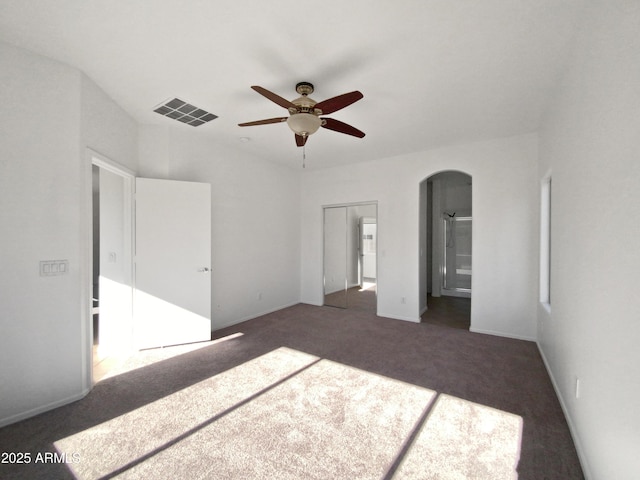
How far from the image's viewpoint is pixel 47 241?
2.21 meters

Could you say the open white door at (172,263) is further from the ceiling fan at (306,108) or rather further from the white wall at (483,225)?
the white wall at (483,225)

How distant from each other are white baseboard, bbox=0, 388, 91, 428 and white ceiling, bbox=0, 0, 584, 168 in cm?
277

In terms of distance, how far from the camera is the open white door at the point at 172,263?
3.31 metres

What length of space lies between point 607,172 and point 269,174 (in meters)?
4.43

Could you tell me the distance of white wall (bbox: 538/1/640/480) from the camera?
1166 millimetres

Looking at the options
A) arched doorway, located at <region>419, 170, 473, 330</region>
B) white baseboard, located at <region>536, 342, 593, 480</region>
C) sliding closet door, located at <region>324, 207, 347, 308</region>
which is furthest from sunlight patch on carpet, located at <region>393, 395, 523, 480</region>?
arched doorway, located at <region>419, 170, 473, 330</region>

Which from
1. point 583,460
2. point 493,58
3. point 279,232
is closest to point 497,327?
point 583,460

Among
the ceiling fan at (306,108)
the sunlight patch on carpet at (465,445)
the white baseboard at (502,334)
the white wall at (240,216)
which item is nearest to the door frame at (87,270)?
the white wall at (240,216)

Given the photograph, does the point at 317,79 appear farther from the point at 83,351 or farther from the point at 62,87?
the point at 83,351

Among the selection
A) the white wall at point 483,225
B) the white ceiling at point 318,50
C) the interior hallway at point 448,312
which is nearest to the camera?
the white ceiling at point 318,50

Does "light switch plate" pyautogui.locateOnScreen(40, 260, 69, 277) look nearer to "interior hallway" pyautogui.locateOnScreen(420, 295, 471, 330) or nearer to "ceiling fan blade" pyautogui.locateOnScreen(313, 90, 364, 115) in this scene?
"ceiling fan blade" pyautogui.locateOnScreen(313, 90, 364, 115)

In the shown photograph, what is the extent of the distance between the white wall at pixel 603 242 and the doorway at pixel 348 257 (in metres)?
3.38

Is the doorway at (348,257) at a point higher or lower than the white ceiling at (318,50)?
lower

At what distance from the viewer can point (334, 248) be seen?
5.65 metres
